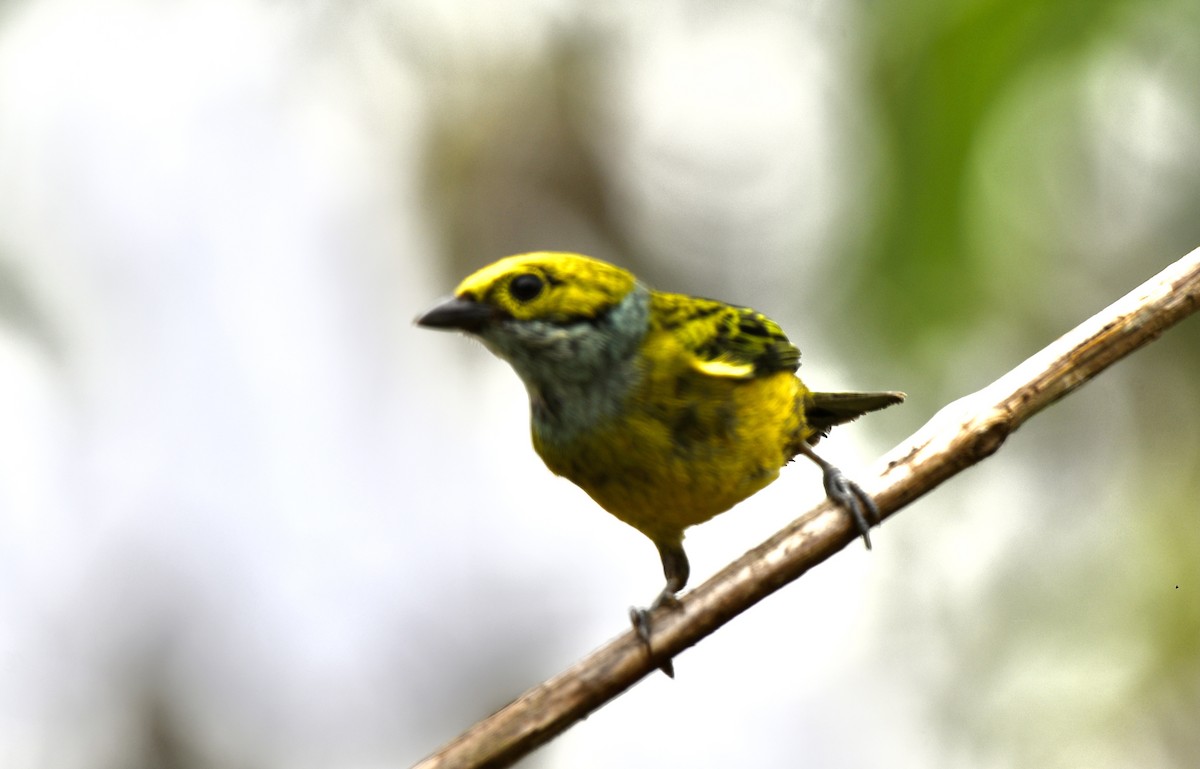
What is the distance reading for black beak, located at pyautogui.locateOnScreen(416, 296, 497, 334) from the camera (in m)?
3.39

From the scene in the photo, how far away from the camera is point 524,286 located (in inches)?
139

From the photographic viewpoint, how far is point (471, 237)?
5621 millimetres

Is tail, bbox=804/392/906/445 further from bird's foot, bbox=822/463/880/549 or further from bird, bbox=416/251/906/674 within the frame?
bird's foot, bbox=822/463/880/549

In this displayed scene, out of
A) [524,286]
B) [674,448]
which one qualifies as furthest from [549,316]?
[674,448]

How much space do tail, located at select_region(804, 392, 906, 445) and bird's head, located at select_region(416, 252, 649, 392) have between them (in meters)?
0.84

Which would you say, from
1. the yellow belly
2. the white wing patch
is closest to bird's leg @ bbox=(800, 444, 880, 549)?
the yellow belly

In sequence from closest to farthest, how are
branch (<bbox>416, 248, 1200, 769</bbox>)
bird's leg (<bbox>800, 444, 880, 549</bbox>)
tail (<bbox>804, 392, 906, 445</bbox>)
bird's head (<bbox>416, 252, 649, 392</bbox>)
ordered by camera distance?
branch (<bbox>416, 248, 1200, 769</bbox>) < bird's leg (<bbox>800, 444, 880, 549</bbox>) < bird's head (<bbox>416, 252, 649, 392</bbox>) < tail (<bbox>804, 392, 906, 445</bbox>)

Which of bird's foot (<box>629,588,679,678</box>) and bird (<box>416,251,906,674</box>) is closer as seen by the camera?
bird's foot (<box>629,588,679,678</box>)

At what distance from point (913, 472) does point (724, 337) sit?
77 cm

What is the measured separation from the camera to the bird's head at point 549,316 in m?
3.50

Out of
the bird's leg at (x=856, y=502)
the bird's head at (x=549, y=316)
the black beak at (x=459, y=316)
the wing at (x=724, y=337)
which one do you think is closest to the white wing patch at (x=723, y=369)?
the wing at (x=724, y=337)

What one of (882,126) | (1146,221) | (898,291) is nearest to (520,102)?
(882,126)

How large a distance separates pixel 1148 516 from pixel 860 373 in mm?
1388

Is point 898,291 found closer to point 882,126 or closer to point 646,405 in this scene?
point 882,126
